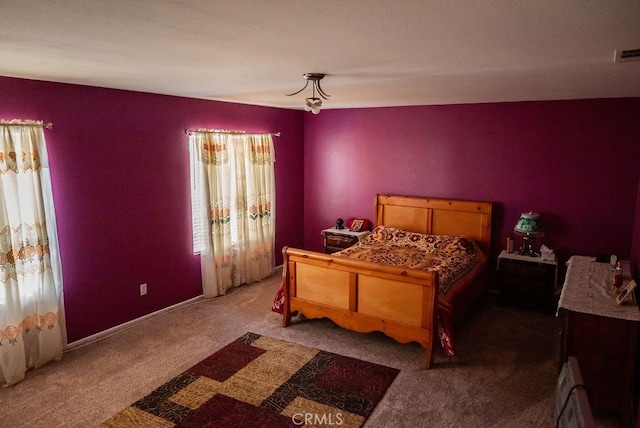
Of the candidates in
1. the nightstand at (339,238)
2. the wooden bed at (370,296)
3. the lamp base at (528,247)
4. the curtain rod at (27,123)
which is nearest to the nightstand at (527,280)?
the lamp base at (528,247)

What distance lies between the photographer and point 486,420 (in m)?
2.88

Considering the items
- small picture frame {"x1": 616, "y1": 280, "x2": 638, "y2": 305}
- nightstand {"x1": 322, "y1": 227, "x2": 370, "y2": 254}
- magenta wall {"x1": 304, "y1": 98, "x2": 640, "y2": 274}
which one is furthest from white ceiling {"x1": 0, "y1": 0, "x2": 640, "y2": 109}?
nightstand {"x1": 322, "y1": 227, "x2": 370, "y2": 254}

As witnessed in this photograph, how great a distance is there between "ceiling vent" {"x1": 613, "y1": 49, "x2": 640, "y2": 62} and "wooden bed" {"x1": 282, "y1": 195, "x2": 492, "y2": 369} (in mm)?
1870

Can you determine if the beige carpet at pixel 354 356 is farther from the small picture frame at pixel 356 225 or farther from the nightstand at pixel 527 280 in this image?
the small picture frame at pixel 356 225

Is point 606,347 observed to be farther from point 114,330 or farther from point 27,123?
point 27,123

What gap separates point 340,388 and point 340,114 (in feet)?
12.8

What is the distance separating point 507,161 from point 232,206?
3.30m

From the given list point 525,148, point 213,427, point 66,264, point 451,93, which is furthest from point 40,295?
point 525,148

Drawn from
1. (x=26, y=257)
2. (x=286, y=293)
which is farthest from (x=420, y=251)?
(x=26, y=257)

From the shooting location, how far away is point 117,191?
13.3 ft

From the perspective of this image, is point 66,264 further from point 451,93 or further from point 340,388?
point 451,93

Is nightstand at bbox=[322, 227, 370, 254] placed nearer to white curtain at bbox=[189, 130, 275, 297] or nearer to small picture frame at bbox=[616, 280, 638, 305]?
white curtain at bbox=[189, 130, 275, 297]

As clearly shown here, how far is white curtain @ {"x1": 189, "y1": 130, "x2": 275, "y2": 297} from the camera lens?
4891mm

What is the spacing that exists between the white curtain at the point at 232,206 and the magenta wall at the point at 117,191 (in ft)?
0.48
